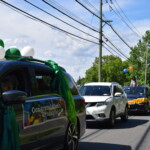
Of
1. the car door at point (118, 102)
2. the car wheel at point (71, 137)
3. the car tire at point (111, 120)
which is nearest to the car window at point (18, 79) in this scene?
the car wheel at point (71, 137)

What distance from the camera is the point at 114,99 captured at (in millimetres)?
12875

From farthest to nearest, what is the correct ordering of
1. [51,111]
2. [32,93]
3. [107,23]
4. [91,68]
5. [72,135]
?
[91,68], [107,23], [72,135], [51,111], [32,93]

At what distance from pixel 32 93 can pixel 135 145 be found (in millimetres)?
4038

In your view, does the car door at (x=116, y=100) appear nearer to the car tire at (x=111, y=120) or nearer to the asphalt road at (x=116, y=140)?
the car tire at (x=111, y=120)

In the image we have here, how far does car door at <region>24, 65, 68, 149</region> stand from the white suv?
576cm

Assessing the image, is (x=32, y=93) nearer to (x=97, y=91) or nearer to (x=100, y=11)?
(x=97, y=91)

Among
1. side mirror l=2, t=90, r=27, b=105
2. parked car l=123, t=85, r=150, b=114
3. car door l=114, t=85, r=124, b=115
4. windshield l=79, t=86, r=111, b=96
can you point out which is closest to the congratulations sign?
side mirror l=2, t=90, r=27, b=105

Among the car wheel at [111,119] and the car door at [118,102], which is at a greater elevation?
the car door at [118,102]

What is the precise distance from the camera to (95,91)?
13195 millimetres

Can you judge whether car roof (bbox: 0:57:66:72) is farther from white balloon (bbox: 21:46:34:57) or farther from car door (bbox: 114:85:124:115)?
car door (bbox: 114:85:124:115)

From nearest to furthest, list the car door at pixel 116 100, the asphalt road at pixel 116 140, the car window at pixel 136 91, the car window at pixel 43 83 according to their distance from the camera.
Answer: the car window at pixel 43 83 → the asphalt road at pixel 116 140 → the car door at pixel 116 100 → the car window at pixel 136 91

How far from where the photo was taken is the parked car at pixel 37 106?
15.3ft

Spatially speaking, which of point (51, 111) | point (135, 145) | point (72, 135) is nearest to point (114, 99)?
point (135, 145)

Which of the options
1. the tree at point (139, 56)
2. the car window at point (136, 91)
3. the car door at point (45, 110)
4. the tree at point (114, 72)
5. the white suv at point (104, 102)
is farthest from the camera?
the tree at point (114, 72)
